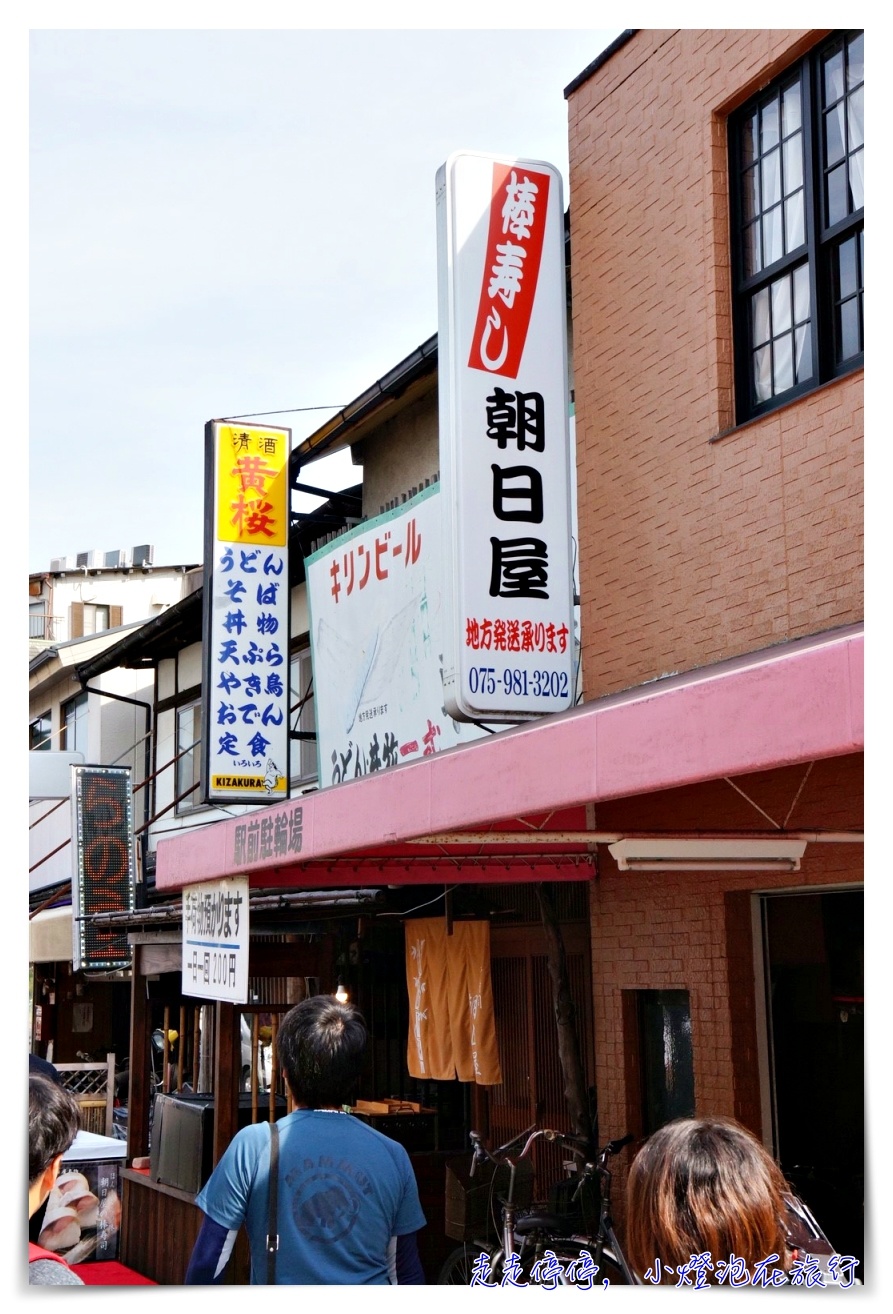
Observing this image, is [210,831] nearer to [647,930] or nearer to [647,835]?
[647,930]

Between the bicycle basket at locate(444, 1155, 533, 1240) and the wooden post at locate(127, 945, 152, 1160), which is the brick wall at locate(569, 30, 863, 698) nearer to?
the bicycle basket at locate(444, 1155, 533, 1240)

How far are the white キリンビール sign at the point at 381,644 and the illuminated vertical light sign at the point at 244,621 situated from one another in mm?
468

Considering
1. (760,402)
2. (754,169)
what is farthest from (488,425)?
(754,169)

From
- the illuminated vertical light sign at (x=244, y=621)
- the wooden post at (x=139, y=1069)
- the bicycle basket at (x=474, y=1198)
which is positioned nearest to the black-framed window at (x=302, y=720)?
the illuminated vertical light sign at (x=244, y=621)

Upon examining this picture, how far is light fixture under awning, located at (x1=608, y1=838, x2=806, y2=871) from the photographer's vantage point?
6719 mm

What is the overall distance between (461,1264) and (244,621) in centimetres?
600

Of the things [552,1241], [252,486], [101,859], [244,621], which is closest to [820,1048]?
[552,1241]

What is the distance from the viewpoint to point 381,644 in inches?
496

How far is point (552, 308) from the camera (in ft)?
31.0

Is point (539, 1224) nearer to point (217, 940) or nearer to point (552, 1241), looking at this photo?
point (552, 1241)

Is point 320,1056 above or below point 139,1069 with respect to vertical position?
above

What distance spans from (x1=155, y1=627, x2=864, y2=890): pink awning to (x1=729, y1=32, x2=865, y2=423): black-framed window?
114 inches

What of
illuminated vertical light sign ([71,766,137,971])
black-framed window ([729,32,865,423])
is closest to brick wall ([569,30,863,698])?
black-framed window ([729,32,865,423])
